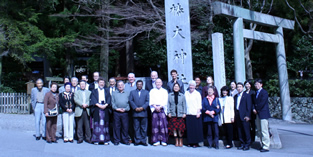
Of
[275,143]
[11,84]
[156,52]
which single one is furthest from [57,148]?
[11,84]

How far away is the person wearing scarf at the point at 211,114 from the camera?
7.22 m

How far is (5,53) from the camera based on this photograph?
1563 centimetres

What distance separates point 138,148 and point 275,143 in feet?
11.2

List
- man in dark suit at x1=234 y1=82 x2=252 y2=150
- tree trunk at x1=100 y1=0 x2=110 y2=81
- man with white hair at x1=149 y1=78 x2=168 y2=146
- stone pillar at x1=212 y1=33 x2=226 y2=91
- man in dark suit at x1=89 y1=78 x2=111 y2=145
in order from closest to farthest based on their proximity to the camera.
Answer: man in dark suit at x1=234 y1=82 x2=252 y2=150
man with white hair at x1=149 y1=78 x2=168 y2=146
man in dark suit at x1=89 y1=78 x2=111 y2=145
stone pillar at x1=212 y1=33 x2=226 y2=91
tree trunk at x1=100 y1=0 x2=110 y2=81

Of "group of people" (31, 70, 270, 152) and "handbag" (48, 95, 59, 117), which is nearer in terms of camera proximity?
"group of people" (31, 70, 270, 152)

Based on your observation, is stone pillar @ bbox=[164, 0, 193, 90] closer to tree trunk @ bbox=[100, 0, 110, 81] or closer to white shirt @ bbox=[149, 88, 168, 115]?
white shirt @ bbox=[149, 88, 168, 115]

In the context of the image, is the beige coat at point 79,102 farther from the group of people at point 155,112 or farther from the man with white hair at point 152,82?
the man with white hair at point 152,82

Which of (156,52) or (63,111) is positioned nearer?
(63,111)

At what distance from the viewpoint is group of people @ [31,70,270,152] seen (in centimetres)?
718

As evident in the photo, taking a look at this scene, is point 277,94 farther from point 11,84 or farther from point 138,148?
point 11,84

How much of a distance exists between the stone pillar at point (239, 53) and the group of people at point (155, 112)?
190 cm

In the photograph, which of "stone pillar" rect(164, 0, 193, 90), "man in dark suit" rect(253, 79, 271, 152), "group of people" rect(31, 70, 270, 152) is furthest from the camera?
"stone pillar" rect(164, 0, 193, 90)

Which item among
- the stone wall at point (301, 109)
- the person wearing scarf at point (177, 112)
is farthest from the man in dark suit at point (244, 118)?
the stone wall at point (301, 109)

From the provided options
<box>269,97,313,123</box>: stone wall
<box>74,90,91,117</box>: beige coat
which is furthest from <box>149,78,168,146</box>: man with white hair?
<box>269,97,313,123</box>: stone wall
